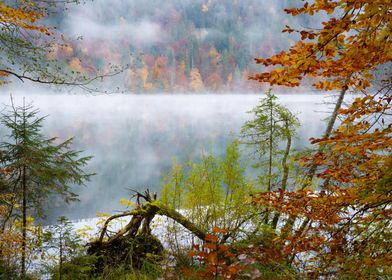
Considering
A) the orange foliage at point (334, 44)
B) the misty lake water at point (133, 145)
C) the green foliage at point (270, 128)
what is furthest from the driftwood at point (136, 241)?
the misty lake water at point (133, 145)

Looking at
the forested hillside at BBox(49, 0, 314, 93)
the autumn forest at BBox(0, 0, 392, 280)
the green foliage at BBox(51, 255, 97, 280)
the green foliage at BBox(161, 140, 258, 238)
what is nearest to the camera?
the autumn forest at BBox(0, 0, 392, 280)

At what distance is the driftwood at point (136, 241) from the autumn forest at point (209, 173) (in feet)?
0.08

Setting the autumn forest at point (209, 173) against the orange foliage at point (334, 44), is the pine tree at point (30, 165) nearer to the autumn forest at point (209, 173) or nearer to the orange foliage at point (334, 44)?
the autumn forest at point (209, 173)

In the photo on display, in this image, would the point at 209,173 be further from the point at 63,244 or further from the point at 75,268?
the point at 63,244

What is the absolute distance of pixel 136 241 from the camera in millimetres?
5930

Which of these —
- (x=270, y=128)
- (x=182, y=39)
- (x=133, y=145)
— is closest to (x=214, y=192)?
(x=270, y=128)

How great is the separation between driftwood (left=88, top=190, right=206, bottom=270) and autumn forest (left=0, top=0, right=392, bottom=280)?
0.08 feet

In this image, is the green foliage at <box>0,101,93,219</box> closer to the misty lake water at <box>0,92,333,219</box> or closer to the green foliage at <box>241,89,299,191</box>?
the green foliage at <box>241,89,299,191</box>

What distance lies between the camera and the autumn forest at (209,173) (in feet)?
6.87

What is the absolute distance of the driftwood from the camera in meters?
5.68

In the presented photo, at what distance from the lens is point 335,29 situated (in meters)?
1.63

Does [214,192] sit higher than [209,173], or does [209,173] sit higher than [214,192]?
[209,173]

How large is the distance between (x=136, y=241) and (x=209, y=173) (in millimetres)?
1751

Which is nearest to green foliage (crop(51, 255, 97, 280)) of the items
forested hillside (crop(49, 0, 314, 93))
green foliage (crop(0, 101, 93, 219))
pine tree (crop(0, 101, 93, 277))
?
pine tree (crop(0, 101, 93, 277))
